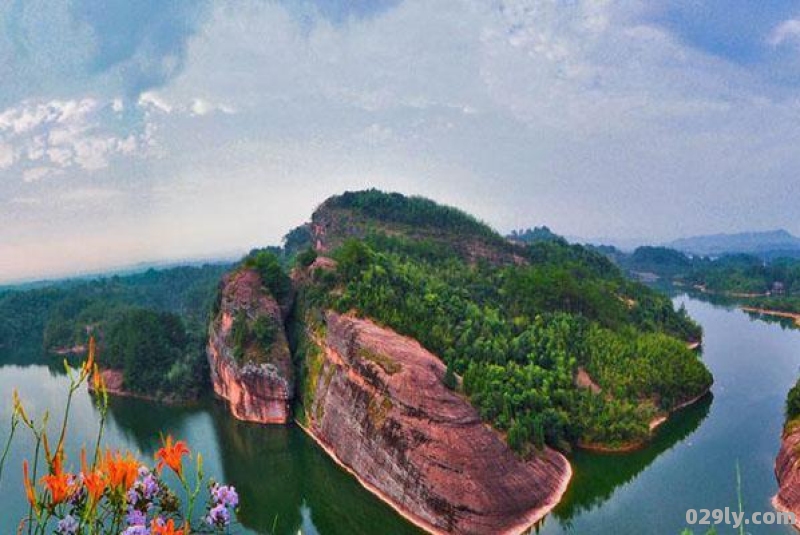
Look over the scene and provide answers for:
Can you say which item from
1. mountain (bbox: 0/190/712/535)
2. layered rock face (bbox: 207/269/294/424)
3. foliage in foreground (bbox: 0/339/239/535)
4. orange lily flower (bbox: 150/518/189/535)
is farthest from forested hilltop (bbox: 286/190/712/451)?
orange lily flower (bbox: 150/518/189/535)

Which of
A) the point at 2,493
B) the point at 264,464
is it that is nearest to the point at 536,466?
the point at 264,464

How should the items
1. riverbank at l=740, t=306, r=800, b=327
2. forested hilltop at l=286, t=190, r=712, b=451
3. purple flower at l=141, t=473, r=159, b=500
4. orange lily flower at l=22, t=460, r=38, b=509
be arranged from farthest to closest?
riverbank at l=740, t=306, r=800, b=327
forested hilltop at l=286, t=190, r=712, b=451
purple flower at l=141, t=473, r=159, b=500
orange lily flower at l=22, t=460, r=38, b=509

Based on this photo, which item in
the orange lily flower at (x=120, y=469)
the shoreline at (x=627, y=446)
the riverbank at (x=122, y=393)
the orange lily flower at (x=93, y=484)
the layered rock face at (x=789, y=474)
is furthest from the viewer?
the riverbank at (x=122, y=393)

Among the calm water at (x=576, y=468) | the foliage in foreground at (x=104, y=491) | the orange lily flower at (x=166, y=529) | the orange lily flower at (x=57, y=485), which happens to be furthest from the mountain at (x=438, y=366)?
the orange lily flower at (x=57, y=485)

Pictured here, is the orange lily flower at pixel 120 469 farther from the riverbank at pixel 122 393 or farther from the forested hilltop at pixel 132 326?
the forested hilltop at pixel 132 326

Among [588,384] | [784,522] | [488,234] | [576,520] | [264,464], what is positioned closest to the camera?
[784,522]

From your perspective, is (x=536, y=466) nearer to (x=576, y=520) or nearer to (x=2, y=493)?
(x=576, y=520)

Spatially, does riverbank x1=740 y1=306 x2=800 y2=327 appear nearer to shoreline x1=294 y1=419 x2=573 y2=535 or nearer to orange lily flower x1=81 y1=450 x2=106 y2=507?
shoreline x1=294 y1=419 x2=573 y2=535
